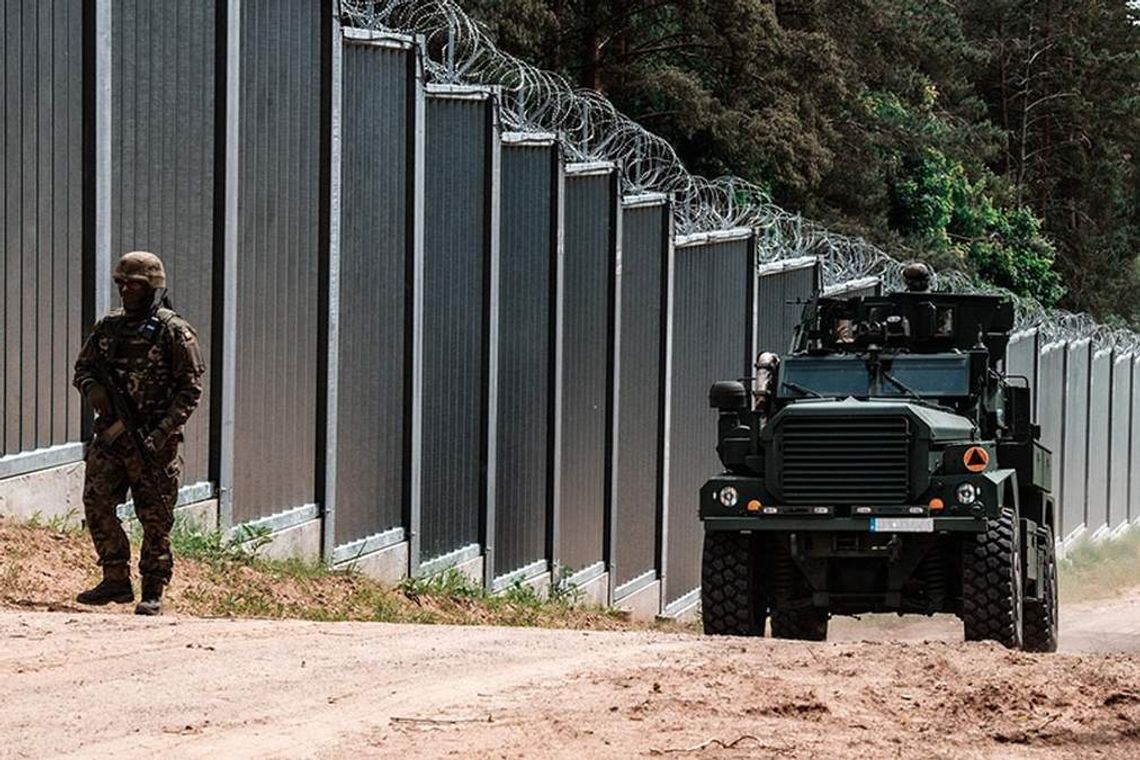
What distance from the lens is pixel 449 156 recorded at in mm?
17047

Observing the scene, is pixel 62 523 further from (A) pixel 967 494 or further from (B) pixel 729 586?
(A) pixel 967 494

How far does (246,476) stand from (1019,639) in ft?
16.5

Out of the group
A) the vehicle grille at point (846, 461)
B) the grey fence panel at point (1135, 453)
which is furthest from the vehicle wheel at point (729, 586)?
the grey fence panel at point (1135, 453)

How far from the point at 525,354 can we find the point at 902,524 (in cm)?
521

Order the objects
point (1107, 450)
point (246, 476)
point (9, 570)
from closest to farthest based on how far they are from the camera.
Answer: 1. point (9, 570)
2. point (246, 476)
3. point (1107, 450)

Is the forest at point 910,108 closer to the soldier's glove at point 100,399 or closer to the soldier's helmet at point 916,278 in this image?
the soldier's helmet at point 916,278

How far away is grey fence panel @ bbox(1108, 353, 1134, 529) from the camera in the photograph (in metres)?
45.3

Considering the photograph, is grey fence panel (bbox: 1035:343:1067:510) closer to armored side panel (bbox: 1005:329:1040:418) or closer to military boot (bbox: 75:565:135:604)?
armored side panel (bbox: 1005:329:1040:418)

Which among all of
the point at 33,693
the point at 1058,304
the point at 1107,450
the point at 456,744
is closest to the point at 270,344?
the point at 33,693

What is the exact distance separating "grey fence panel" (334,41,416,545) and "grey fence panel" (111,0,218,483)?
189cm

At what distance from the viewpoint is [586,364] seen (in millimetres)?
20141

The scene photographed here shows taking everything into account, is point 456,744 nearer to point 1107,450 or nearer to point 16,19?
point 16,19

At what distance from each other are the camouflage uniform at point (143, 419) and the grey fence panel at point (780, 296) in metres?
14.9

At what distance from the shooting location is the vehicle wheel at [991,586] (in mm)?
14109
